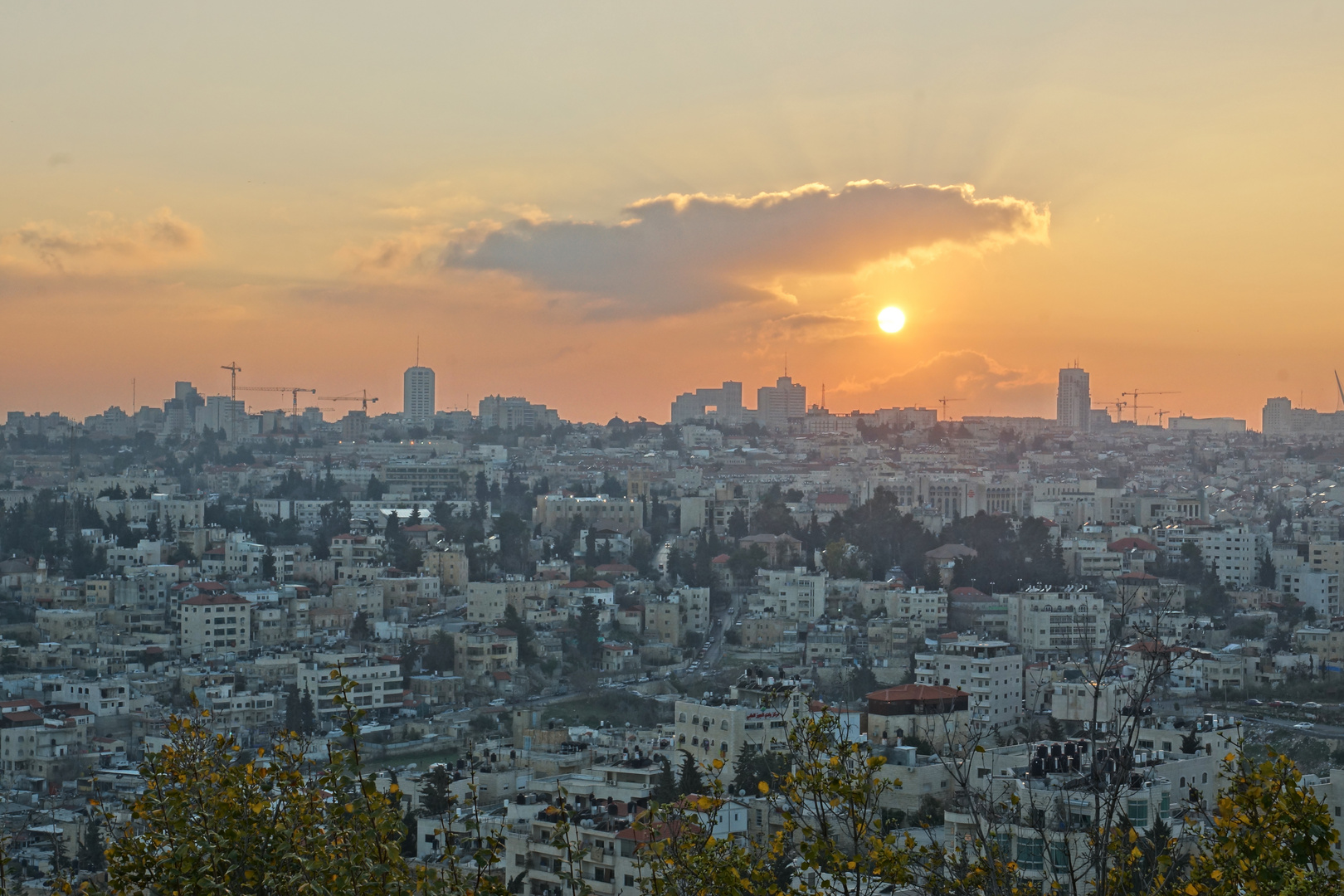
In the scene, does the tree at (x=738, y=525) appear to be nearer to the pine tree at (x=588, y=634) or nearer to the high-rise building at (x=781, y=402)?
the pine tree at (x=588, y=634)

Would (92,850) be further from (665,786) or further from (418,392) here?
(418,392)

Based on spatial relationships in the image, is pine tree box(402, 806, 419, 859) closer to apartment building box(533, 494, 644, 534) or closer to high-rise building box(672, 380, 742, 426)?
apartment building box(533, 494, 644, 534)

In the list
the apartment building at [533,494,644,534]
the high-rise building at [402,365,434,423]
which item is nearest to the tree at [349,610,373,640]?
the apartment building at [533,494,644,534]

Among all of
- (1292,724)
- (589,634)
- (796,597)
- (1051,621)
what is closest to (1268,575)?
(1051,621)

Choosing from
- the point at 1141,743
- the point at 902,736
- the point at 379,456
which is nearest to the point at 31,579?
the point at 902,736

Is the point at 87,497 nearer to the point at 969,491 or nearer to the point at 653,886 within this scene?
the point at 969,491
